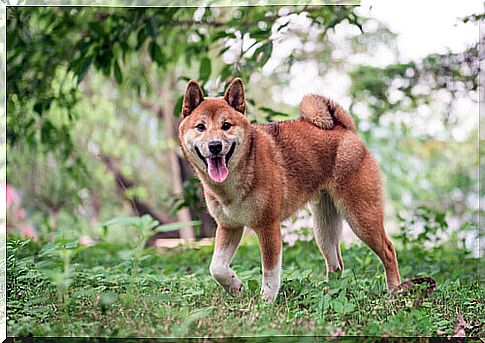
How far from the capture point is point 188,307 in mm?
2834

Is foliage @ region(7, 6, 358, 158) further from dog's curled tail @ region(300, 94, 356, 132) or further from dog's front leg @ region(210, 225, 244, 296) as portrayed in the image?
dog's front leg @ region(210, 225, 244, 296)

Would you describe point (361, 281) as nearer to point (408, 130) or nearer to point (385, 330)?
point (385, 330)

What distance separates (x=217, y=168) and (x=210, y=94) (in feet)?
5.65

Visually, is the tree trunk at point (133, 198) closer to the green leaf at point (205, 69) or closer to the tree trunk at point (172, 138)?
the tree trunk at point (172, 138)

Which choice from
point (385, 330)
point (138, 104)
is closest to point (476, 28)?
point (385, 330)

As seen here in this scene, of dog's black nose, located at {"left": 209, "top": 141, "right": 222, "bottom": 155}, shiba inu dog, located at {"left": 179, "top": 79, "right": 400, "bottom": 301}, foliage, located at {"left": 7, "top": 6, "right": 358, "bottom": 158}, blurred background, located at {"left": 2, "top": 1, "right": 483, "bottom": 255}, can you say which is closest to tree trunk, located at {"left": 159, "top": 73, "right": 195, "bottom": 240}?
blurred background, located at {"left": 2, "top": 1, "right": 483, "bottom": 255}

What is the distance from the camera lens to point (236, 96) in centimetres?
310

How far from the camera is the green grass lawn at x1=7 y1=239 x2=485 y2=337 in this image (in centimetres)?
257

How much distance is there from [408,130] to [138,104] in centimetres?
322

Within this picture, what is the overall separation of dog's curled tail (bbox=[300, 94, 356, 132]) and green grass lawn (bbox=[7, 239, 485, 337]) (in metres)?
0.76

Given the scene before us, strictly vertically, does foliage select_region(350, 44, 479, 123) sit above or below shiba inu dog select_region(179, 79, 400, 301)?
above

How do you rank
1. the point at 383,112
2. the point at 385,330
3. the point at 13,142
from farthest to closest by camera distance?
the point at 383,112
the point at 13,142
the point at 385,330

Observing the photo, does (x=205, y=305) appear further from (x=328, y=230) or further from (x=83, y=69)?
(x=83, y=69)

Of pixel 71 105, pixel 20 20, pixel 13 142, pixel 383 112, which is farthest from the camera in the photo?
pixel 383 112
